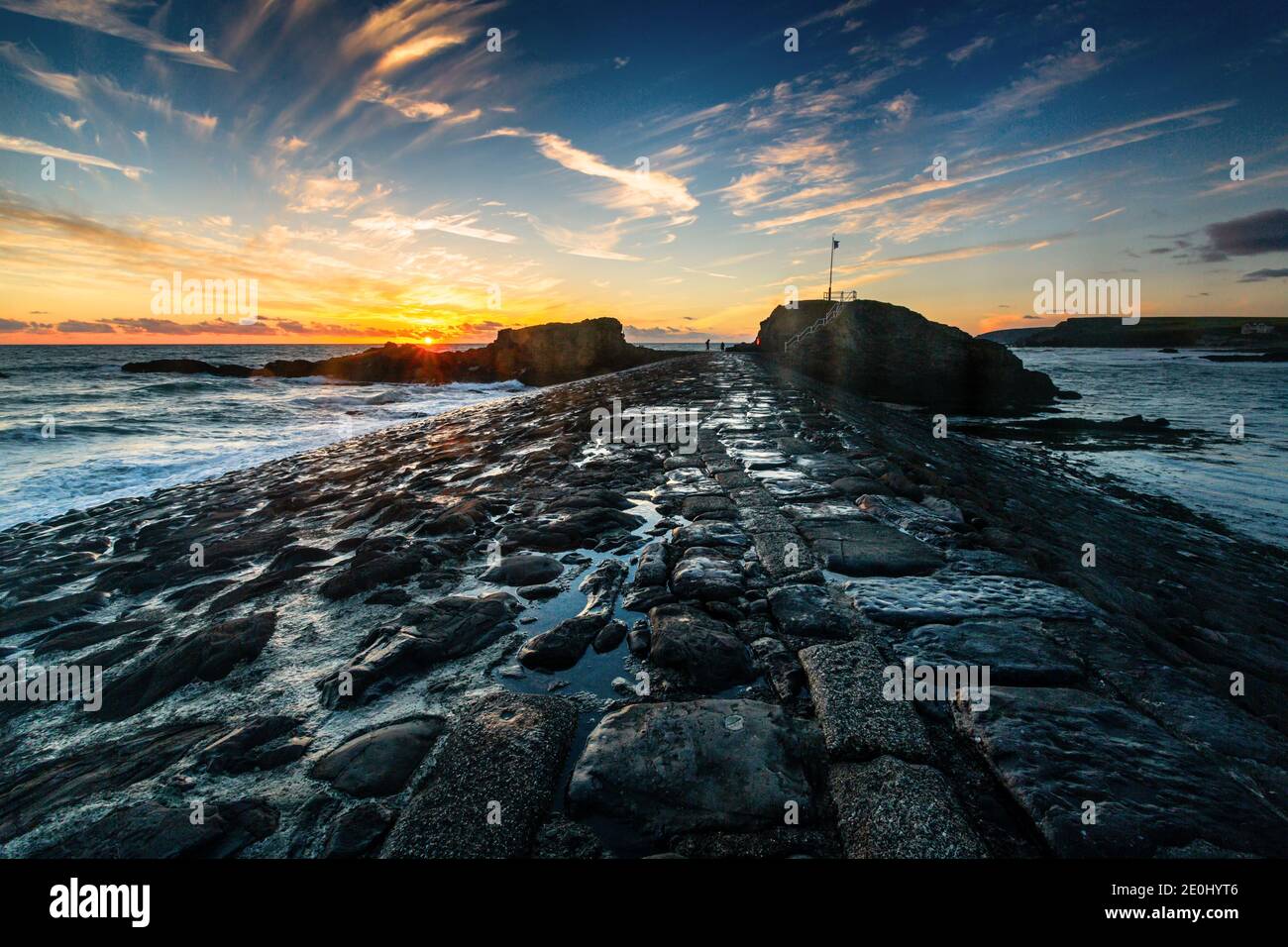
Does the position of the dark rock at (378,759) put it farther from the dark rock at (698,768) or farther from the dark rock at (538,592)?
the dark rock at (538,592)

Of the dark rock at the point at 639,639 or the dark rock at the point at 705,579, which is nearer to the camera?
the dark rock at the point at 639,639

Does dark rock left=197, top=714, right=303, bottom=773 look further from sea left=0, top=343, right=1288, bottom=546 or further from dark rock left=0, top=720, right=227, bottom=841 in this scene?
sea left=0, top=343, right=1288, bottom=546

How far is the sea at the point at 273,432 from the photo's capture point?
29.3 feet

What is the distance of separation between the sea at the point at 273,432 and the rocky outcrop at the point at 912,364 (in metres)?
3.26

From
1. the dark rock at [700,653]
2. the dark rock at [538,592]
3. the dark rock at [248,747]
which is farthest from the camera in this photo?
the dark rock at [538,592]

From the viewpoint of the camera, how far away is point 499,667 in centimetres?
256

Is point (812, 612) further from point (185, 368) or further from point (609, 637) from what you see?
point (185, 368)

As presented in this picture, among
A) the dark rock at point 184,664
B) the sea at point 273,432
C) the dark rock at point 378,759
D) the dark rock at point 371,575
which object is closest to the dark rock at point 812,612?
the dark rock at point 378,759

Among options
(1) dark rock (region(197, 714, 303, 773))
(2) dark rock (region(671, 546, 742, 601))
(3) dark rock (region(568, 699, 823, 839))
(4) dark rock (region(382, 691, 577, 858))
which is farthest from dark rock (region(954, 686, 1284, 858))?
(1) dark rock (region(197, 714, 303, 773))

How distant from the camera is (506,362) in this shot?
35.8 metres
